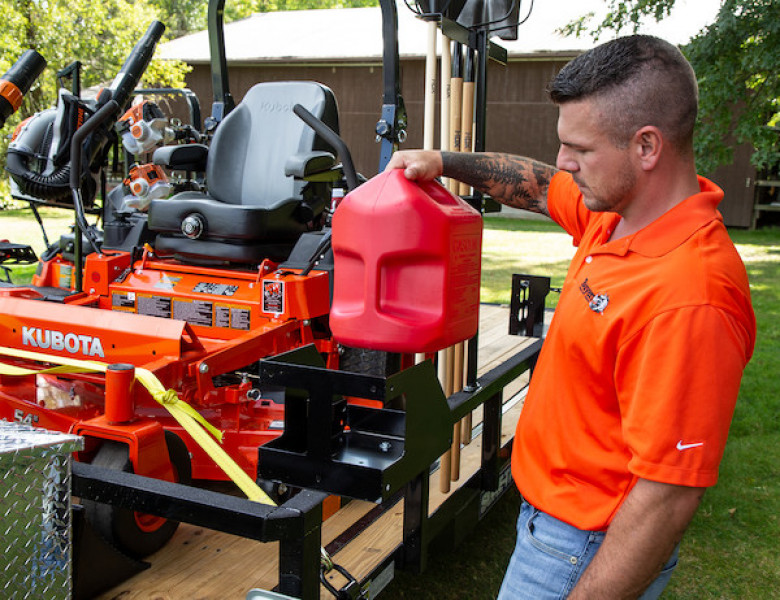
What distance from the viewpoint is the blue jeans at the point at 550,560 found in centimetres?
150

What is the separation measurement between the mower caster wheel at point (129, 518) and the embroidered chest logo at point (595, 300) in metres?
1.42

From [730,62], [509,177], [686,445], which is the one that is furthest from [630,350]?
[730,62]

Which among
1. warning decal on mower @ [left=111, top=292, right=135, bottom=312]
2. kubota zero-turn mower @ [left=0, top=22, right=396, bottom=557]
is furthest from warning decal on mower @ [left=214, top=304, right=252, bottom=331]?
warning decal on mower @ [left=111, top=292, right=135, bottom=312]

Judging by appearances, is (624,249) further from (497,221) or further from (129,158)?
(497,221)

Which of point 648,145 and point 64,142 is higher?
point 64,142

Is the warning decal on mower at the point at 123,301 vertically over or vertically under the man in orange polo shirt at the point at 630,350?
under

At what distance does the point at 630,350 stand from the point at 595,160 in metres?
0.34

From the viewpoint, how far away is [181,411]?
2.40 m

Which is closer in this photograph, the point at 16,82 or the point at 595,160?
the point at 595,160

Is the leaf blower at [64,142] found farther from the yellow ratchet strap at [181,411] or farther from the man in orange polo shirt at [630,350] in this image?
the man in orange polo shirt at [630,350]

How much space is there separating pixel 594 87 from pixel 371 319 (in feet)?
2.23

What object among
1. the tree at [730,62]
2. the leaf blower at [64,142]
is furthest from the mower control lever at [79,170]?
the tree at [730,62]

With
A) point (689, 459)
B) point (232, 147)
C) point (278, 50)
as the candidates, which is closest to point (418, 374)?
point (689, 459)

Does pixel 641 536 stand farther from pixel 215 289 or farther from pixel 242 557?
pixel 215 289
